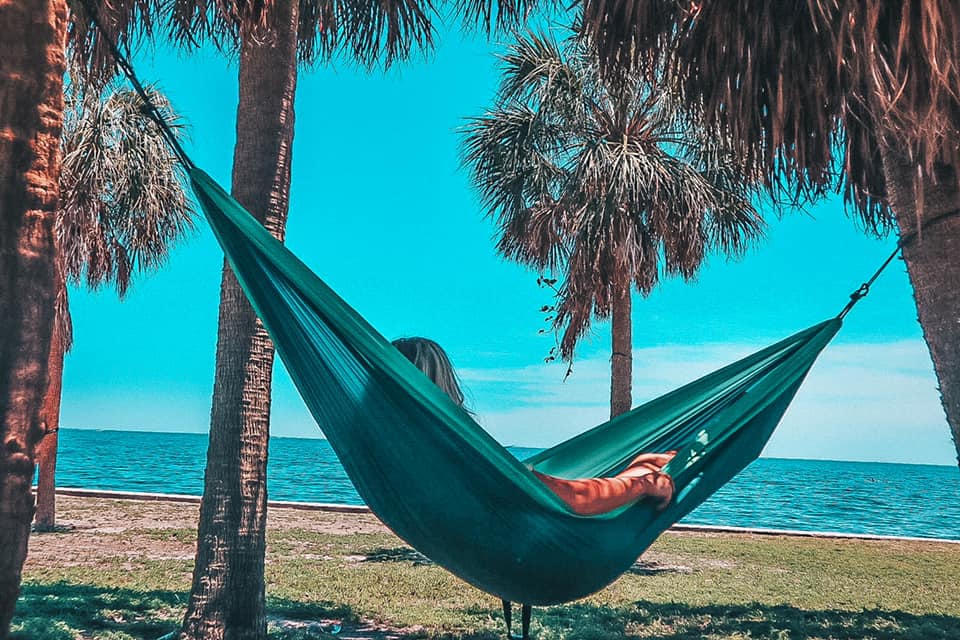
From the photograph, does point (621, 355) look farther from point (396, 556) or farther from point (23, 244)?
point (23, 244)

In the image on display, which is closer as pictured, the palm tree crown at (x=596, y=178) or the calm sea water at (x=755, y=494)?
the palm tree crown at (x=596, y=178)

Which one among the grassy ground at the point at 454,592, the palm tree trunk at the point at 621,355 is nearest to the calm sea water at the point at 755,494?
the grassy ground at the point at 454,592

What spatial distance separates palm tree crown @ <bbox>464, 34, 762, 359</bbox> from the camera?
774 cm

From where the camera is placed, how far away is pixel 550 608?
20.4ft

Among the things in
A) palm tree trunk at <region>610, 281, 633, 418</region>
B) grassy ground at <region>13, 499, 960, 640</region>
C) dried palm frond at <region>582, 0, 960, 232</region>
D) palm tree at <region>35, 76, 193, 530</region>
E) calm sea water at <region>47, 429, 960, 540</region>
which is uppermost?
palm tree at <region>35, 76, 193, 530</region>

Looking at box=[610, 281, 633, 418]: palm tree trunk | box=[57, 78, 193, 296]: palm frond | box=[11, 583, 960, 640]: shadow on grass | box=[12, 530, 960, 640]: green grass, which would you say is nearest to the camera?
box=[11, 583, 960, 640]: shadow on grass

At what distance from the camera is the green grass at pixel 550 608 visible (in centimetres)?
527

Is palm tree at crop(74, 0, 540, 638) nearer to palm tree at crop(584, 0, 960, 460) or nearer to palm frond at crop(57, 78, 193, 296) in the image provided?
palm tree at crop(584, 0, 960, 460)

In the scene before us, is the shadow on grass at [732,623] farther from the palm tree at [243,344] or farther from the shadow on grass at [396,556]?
the shadow on grass at [396,556]

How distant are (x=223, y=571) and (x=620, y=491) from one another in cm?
235

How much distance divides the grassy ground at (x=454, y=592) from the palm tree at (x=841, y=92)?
3.10m

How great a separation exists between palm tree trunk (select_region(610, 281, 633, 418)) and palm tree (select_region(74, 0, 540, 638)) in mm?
4285

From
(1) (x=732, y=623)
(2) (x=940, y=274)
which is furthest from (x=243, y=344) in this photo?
(1) (x=732, y=623)

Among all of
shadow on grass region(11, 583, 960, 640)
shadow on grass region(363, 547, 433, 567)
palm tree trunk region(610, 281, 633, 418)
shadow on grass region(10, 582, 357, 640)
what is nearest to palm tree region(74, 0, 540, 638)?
shadow on grass region(11, 583, 960, 640)
